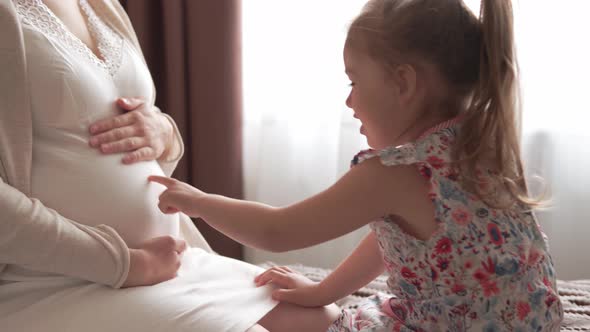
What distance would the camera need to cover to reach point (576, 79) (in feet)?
6.42

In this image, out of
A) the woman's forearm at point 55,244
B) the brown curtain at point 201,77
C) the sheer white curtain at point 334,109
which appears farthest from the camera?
the brown curtain at point 201,77

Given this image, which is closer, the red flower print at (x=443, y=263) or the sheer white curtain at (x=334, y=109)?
the red flower print at (x=443, y=263)

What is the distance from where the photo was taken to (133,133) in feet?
3.88

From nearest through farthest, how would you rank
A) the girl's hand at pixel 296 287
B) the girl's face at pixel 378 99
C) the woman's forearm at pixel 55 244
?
the woman's forearm at pixel 55 244
the girl's face at pixel 378 99
the girl's hand at pixel 296 287

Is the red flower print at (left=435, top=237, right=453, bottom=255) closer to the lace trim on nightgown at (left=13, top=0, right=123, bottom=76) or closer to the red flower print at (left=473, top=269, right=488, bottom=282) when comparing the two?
the red flower print at (left=473, top=269, right=488, bottom=282)

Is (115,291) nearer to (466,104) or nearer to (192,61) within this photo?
(466,104)

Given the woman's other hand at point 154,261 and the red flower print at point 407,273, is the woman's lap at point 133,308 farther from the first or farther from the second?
the red flower print at point 407,273

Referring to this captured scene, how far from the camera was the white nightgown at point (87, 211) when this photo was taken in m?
0.95

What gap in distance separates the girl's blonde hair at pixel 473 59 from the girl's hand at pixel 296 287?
1.30 feet

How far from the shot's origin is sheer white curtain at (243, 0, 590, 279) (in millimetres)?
1949

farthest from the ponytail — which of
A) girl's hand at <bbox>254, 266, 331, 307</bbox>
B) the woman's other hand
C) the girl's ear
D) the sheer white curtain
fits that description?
the sheer white curtain

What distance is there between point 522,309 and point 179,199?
0.62 m

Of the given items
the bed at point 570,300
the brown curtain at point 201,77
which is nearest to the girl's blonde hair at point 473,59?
the bed at point 570,300

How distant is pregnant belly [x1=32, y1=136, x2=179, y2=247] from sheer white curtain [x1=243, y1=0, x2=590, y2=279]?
1170mm
